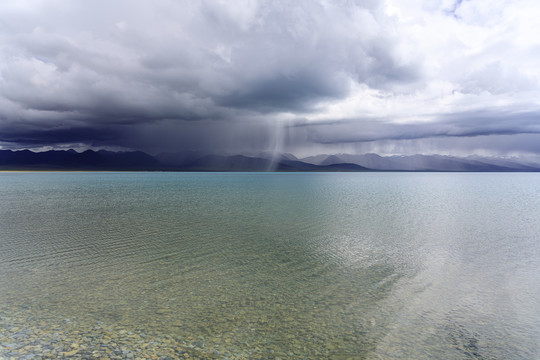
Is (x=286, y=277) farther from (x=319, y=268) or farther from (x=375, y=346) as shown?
(x=375, y=346)

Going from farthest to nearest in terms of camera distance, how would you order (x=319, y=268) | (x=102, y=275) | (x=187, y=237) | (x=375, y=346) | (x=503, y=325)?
(x=187, y=237)
(x=319, y=268)
(x=102, y=275)
(x=503, y=325)
(x=375, y=346)

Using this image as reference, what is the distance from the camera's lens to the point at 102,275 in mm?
18781

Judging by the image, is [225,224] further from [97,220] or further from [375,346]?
[375,346]

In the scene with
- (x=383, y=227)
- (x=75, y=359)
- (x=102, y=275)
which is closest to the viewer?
(x=75, y=359)

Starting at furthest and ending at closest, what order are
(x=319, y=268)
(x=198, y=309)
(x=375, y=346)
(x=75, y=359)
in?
(x=319, y=268) < (x=198, y=309) < (x=375, y=346) < (x=75, y=359)

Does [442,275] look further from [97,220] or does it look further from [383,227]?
[97,220]

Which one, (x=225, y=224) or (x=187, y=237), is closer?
(x=187, y=237)

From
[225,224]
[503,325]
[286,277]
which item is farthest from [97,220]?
[503,325]

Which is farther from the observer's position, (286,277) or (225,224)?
(225,224)

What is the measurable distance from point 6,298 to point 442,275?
2406cm

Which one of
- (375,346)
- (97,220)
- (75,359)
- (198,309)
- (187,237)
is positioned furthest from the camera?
(97,220)

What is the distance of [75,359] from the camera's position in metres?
10.1

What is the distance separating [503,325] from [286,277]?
10662 millimetres

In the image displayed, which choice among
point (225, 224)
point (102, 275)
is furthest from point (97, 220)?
point (102, 275)
